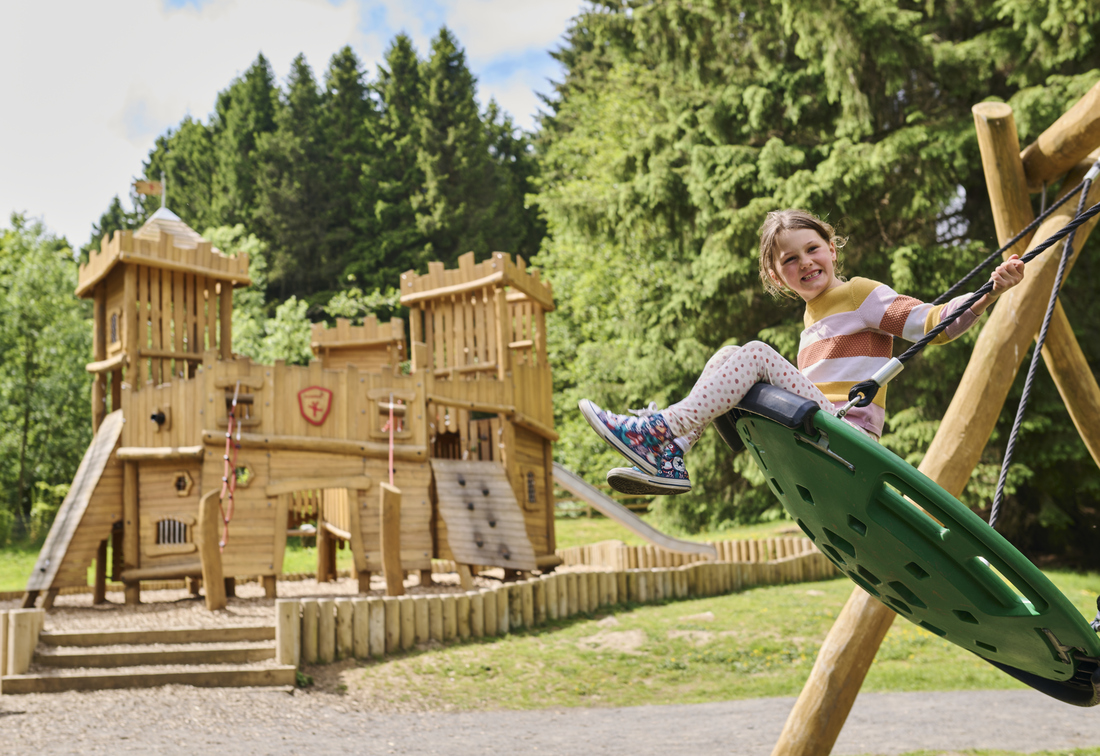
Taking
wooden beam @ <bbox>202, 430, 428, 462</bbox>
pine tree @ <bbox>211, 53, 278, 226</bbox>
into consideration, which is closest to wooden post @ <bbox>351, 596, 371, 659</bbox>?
wooden beam @ <bbox>202, 430, 428, 462</bbox>

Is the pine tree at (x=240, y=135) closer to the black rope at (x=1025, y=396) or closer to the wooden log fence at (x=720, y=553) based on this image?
the wooden log fence at (x=720, y=553)

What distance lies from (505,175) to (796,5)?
27.9 meters

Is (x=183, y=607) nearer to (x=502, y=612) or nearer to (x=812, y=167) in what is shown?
(x=502, y=612)

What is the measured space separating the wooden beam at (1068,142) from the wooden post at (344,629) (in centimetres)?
788

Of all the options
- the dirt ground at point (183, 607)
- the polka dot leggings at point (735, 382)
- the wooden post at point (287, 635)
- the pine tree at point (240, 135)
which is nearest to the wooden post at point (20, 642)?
the dirt ground at point (183, 607)

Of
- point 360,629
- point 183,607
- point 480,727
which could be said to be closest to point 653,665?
point 480,727

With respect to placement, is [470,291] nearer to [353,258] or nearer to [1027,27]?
[1027,27]

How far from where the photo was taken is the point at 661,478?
108 inches

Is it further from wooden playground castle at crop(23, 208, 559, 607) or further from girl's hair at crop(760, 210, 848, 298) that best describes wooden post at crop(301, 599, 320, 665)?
girl's hair at crop(760, 210, 848, 298)

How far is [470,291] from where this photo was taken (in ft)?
50.2

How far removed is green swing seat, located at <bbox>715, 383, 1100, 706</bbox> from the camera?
2.48 meters

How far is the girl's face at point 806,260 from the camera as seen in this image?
3.20 metres

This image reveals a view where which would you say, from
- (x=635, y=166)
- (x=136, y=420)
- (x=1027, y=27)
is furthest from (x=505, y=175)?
(x=136, y=420)

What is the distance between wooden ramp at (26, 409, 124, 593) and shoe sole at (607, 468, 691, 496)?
11.0 metres
